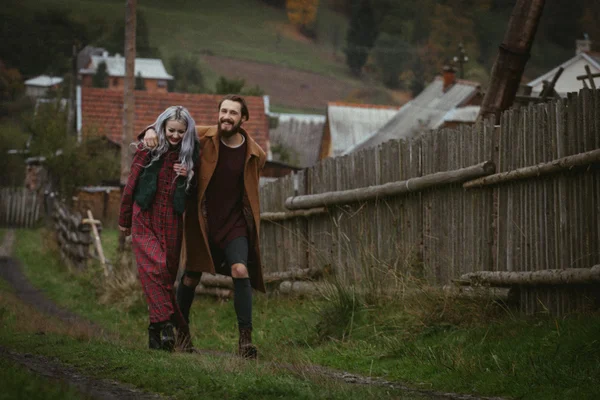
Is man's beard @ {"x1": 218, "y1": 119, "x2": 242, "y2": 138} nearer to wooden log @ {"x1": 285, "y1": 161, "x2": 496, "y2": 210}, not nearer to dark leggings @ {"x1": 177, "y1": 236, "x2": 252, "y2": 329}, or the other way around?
dark leggings @ {"x1": 177, "y1": 236, "x2": 252, "y2": 329}

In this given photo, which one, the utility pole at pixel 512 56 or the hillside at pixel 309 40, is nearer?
the utility pole at pixel 512 56

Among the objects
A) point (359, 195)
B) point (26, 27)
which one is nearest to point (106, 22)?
point (26, 27)

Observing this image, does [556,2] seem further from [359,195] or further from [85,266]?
[359,195]

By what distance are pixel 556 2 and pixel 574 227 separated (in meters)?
20.4

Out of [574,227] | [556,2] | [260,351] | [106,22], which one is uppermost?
[106,22]

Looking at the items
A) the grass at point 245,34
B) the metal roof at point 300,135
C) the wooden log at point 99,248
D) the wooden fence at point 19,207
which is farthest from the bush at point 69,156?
the grass at point 245,34

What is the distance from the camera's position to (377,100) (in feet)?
282

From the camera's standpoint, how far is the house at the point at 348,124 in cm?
5278

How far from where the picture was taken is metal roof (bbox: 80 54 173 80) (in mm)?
72875

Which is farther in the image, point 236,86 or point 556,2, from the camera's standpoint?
point 236,86

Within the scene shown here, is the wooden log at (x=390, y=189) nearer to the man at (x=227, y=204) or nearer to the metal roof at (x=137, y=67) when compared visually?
the man at (x=227, y=204)

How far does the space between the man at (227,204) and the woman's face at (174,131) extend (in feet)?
0.44

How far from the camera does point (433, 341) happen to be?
757cm

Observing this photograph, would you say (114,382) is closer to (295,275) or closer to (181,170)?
(181,170)
